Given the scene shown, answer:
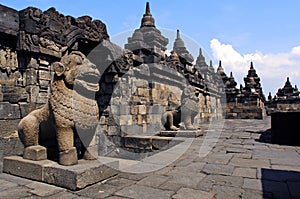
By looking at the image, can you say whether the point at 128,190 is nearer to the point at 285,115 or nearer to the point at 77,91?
the point at 77,91

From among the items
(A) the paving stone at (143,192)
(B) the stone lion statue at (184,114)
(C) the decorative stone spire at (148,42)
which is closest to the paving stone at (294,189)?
(A) the paving stone at (143,192)

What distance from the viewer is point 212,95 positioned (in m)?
16.7

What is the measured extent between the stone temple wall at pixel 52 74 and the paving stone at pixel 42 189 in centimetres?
148

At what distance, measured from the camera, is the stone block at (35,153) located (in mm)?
3154

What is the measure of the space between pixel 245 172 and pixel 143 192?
1.59 metres

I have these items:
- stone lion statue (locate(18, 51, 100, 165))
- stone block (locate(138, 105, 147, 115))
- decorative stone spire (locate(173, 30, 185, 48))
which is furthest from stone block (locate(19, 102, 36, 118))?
decorative stone spire (locate(173, 30, 185, 48))

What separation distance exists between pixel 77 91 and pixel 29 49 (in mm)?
1888

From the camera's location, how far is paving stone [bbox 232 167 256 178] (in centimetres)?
320

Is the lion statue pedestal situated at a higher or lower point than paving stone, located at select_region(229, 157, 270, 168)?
higher

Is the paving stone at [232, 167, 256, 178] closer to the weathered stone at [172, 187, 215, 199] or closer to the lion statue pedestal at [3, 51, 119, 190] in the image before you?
the weathered stone at [172, 187, 215, 199]

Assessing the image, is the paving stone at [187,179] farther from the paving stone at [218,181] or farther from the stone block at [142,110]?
the stone block at [142,110]

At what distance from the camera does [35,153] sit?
3152 millimetres

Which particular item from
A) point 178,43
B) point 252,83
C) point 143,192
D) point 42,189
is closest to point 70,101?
point 42,189

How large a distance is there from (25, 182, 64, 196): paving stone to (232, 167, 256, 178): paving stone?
2.30 metres
